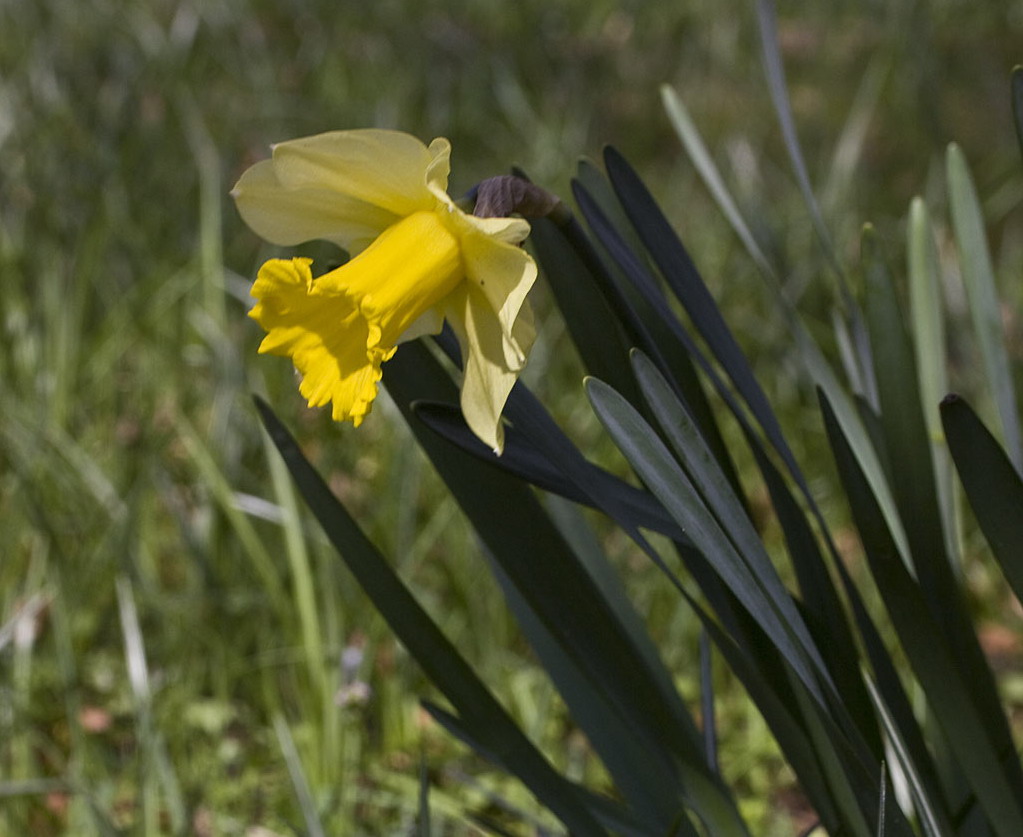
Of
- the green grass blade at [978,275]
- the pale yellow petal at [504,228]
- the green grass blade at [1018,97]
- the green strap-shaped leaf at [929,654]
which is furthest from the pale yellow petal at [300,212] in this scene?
the green grass blade at [978,275]

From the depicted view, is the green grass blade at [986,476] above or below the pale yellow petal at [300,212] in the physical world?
below

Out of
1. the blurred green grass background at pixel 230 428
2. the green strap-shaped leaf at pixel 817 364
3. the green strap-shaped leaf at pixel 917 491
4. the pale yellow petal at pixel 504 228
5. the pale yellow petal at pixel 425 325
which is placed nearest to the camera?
the pale yellow petal at pixel 504 228

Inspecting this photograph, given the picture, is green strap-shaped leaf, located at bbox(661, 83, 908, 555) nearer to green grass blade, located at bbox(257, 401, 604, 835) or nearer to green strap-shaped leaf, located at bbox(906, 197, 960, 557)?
green strap-shaped leaf, located at bbox(906, 197, 960, 557)

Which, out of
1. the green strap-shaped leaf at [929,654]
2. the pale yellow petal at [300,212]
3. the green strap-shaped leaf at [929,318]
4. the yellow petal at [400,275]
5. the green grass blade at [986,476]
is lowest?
the green strap-shaped leaf at [929,654]

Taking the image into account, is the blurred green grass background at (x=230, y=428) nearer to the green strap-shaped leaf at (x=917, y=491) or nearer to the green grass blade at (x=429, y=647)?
the green grass blade at (x=429, y=647)

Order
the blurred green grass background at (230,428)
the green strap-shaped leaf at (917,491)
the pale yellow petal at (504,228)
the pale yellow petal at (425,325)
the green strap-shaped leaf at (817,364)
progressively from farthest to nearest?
1. the blurred green grass background at (230,428)
2. the green strap-shaped leaf at (817,364)
3. the green strap-shaped leaf at (917,491)
4. the pale yellow petal at (425,325)
5. the pale yellow petal at (504,228)

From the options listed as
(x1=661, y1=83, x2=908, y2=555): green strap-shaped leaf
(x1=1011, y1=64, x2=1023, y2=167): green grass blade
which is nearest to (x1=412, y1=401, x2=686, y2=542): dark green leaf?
(x1=661, y1=83, x2=908, y2=555): green strap-shaped leaf
